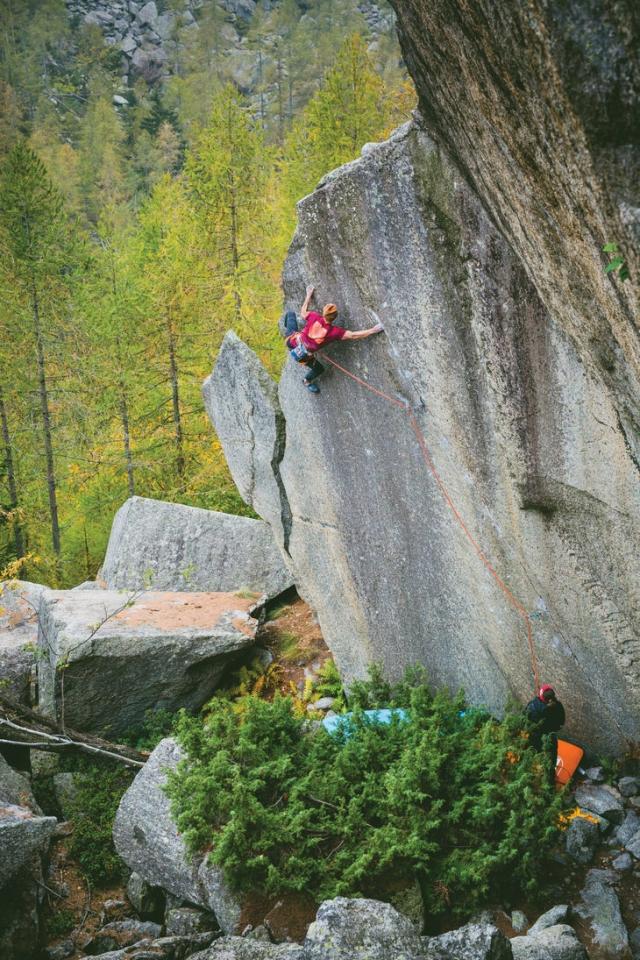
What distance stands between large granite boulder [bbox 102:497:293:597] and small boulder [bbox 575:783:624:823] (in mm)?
6849

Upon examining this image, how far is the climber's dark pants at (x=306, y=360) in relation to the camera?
9.39 m

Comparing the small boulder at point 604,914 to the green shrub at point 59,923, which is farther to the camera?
the green shrub at point 59,923

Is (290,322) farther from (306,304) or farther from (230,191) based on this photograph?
(230,191)

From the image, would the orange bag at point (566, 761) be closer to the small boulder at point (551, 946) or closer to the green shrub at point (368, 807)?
the green shrub at point (368, 807)

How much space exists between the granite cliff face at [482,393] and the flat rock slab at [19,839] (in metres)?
4.87

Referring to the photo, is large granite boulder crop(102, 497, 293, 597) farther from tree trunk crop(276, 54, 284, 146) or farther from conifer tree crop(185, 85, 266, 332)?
tree trunk crop(276, 54, 284, 146)

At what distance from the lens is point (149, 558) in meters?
13.8

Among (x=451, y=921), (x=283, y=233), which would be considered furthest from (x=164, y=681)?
(x=283, y=233)

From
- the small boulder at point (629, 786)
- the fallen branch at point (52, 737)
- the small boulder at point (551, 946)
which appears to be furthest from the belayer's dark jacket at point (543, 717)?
the fallen branch at point (52, 737)

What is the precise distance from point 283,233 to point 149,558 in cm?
1127

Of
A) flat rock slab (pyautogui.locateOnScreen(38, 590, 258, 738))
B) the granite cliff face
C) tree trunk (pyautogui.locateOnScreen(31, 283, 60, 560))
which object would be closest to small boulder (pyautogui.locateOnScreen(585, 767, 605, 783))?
the granite cliff face

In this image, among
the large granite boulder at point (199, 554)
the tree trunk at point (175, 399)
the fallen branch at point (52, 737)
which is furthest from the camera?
the tree trunk at point (175, 399)

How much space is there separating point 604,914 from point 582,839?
78 cm

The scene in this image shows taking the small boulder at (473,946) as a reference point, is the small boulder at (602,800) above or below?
below
